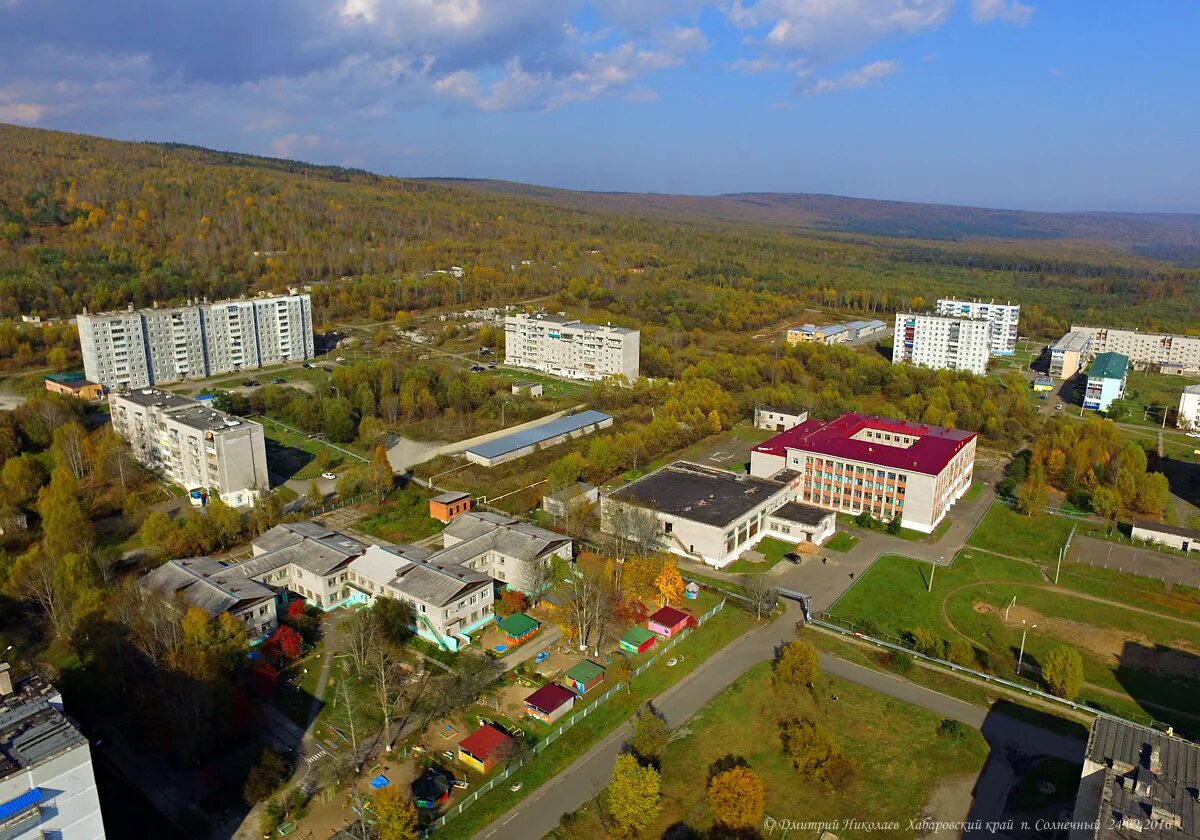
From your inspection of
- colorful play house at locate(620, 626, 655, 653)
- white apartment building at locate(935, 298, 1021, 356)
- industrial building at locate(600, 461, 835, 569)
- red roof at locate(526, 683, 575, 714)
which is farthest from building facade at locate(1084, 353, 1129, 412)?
red roof at locate(526, 683, 575, 714)

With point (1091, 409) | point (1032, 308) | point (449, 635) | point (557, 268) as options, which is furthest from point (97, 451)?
point (1032, 308)

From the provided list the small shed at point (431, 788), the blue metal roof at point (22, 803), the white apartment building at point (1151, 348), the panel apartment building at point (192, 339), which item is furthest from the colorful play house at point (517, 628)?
the white apartment building at point (1151, 348)

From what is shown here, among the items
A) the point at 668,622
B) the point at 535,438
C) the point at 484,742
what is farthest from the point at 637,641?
the point at 535,438

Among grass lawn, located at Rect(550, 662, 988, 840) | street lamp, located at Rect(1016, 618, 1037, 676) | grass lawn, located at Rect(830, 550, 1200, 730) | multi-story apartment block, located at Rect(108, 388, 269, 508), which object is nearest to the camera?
grass lawn, located at Rect(550, 662, 988, 840)

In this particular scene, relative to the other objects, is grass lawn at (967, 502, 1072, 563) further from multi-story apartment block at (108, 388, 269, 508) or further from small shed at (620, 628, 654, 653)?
multi-story apartment block at (108, 388, 269, 508)

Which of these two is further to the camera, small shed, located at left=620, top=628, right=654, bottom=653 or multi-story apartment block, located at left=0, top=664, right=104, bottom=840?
small shed, located at left=620, top=628, right=654, bottom=653

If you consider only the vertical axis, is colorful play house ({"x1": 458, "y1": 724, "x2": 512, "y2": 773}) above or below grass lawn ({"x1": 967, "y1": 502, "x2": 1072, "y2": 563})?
below
